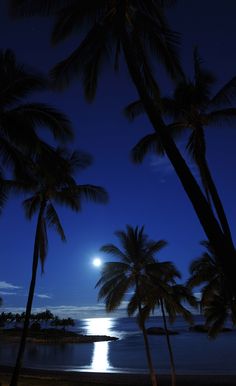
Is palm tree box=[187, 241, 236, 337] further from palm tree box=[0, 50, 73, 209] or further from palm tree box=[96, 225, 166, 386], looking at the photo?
palm tree box=[0, 50, 73, 209]

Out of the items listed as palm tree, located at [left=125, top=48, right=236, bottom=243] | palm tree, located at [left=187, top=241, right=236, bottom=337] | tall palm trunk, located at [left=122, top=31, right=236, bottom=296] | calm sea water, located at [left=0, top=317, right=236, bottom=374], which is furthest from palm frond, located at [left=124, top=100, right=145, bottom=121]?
calm sea water, located at [left=0, top=317, right=236, bottom=374]

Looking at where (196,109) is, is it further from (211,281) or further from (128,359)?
(128,359)

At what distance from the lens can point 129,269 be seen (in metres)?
20.0

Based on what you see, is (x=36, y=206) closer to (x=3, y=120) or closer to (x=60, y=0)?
(x=3, y=120)

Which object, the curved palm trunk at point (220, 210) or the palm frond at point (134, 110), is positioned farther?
the palm frond at point (134, 110)

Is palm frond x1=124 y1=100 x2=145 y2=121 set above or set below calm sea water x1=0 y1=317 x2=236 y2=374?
above

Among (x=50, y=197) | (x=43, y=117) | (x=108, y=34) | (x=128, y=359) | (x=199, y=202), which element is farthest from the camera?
(x=128, y=359)

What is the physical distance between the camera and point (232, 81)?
36.2 ft

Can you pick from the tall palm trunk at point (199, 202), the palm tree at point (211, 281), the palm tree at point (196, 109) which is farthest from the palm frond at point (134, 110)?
the palm tree at point (211, 281)

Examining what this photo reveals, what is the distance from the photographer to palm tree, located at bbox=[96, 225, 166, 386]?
19.3 metres

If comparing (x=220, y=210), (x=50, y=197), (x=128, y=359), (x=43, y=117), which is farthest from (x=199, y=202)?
(x=128, y=359)

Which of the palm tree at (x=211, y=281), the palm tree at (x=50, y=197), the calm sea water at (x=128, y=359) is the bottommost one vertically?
the calm sea water at (x=128, y=359)

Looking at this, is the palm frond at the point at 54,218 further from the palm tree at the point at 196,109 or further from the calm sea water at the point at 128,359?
the calm sea water at the point at 128,359

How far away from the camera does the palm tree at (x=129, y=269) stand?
19.3 metres
